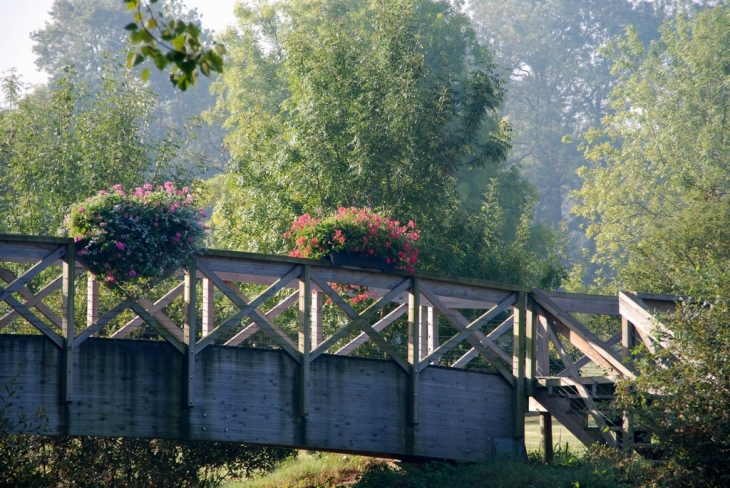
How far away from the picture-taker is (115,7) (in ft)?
197

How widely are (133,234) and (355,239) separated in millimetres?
2829

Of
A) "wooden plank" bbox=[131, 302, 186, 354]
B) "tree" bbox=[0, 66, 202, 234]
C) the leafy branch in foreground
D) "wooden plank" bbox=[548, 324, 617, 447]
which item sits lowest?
"wooden plank" bbox=[548, 324, 617, 447]

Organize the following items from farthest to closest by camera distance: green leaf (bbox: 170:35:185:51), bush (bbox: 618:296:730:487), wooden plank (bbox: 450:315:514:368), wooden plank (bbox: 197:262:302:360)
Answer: wooden plank (bbox: 450:315:514:368)
wooden plank (bbox: 197:262:302:360)
bush (bbox: 618:296:730:487)
green leaf (bbox: 170:35:185:51)

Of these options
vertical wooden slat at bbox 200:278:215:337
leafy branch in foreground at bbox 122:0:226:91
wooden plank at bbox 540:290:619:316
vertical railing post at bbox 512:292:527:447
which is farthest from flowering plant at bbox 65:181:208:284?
wooden plank at bbox 540:290:619:316

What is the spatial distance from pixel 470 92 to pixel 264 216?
15.1ft

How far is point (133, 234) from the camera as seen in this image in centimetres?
1055

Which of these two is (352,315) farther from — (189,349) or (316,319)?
(189,349)

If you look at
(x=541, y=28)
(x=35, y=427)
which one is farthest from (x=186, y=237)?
(x=541, y=28)

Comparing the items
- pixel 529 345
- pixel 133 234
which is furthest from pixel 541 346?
pixel 133 234

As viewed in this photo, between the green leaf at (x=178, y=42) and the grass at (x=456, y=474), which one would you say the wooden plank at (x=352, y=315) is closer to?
the grass at (x=456, y=474)

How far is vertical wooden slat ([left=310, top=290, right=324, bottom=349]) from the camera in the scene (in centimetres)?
1227

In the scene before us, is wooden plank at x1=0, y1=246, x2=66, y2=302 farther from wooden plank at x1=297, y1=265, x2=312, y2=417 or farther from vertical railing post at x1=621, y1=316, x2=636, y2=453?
vertical railing post at x1=621, y1=316, x2=636, y2=453

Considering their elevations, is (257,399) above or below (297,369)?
below

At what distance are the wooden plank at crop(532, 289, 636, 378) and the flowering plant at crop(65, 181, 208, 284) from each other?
4.93 m
